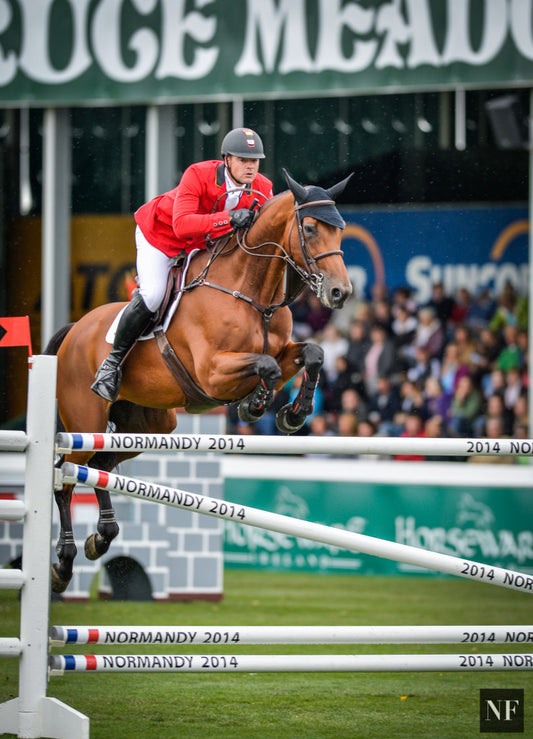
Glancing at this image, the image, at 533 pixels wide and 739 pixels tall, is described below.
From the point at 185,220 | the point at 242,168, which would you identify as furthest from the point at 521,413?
the point at 185,220

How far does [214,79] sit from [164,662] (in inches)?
207

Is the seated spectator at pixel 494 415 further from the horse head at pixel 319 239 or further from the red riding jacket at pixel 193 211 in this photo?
the horse head at pixel 319 239

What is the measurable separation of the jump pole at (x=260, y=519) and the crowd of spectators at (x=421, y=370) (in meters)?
5.85

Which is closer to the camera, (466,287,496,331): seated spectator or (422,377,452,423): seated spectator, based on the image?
(422,377,452,423): seated spectator

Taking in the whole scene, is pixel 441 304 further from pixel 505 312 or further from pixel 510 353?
pixel 510 353

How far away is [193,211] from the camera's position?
4.18m

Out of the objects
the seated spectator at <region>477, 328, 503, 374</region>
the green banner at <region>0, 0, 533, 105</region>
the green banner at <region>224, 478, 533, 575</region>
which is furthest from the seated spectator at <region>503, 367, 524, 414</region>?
the green banner at <region>0, 0, 533, 105</region>

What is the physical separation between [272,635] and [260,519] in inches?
14.4

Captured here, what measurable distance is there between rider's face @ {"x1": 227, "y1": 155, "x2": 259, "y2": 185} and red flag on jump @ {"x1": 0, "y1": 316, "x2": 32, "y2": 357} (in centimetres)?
100

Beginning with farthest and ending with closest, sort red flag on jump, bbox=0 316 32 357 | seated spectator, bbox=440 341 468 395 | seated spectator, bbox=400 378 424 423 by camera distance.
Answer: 1. seated spectator, bbox=440 341 468 395
2. seated spectator, bbox=400 378 424 423
3. red flag on jump, bbox=0 316 32 357

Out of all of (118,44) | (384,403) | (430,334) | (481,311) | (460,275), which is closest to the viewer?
(118,44)

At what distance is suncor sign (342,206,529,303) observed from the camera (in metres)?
11.5

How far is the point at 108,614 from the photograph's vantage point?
656 cm

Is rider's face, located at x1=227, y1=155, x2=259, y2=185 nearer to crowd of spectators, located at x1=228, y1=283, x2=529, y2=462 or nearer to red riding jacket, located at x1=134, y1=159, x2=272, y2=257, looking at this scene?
red riding jacket, located at x1=134, y1=159, x2=272, y2=257
